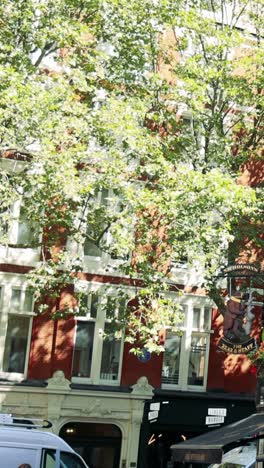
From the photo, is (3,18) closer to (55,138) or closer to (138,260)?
(55,138)

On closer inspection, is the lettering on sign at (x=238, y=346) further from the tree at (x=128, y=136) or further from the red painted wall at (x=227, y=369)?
the red painted wall at (x=227, y=369)

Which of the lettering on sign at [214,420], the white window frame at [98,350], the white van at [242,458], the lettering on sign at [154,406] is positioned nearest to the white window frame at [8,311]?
the white window frame at [98,350]

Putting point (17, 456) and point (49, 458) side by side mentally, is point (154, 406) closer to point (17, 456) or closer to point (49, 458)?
point (49, 458)

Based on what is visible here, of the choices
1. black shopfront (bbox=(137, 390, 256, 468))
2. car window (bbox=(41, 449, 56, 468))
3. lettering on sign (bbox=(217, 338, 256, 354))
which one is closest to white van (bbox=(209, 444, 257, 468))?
lettering on sign (bbox=(217, 338, 256, 354))

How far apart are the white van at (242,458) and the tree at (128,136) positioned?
3171 mm

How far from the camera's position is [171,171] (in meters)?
19.4

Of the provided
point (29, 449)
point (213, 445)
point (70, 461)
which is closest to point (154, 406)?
point (70, 461)

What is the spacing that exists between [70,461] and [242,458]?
457cm

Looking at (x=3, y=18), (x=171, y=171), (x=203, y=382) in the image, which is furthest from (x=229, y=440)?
(x=203, y=382)

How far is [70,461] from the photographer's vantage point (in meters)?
14.9

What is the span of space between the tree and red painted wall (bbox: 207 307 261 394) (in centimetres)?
503

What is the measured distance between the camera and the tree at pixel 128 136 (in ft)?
57.2

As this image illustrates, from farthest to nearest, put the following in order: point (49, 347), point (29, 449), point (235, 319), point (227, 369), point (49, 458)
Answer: point (227, 369) → point (49, 347) → point (235, 319) → point (49, 458) → point (29, 449)

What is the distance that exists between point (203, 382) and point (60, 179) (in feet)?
37.3
